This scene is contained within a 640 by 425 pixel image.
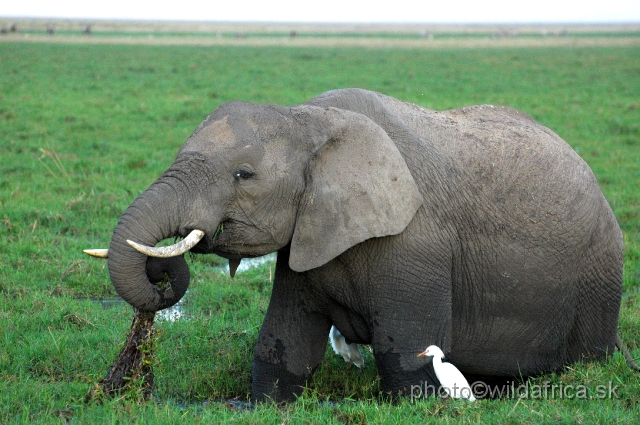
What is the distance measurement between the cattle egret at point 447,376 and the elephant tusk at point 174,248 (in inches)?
52.7

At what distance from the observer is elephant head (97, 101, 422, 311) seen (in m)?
4.28

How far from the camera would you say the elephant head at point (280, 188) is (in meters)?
4.28

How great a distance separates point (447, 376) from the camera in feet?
14.9

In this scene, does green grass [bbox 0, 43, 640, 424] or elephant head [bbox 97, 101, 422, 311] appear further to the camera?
green grass [bbox 0, 43, 640, 424]

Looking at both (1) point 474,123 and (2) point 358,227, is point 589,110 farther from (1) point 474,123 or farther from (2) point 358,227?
(2) point 358,227

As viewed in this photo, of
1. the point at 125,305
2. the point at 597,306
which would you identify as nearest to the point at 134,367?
the point at 125,305

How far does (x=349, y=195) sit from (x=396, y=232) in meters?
0.30

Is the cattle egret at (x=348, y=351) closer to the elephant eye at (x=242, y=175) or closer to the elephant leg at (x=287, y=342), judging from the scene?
the elephant leg at (x=287, y=342)

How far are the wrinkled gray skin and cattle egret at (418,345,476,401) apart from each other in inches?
5.1

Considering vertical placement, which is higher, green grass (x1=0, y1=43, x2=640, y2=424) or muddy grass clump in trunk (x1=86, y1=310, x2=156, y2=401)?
muddy grass clump in trunk (x1=86, y1=310, x2=156, y2=401)

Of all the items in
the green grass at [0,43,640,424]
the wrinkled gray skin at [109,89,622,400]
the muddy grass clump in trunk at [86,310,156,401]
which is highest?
the wrinkled gray skin at [109,89,622,400]

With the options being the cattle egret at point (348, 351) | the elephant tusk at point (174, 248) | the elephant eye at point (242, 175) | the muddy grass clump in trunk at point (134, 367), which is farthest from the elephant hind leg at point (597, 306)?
the muddy grass clump in trunk at point (134, 367)

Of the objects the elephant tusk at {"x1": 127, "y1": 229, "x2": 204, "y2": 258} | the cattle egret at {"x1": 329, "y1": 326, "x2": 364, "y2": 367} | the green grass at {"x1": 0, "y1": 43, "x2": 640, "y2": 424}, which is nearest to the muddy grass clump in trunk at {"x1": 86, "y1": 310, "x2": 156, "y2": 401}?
the green grass at {"x1": 0, "y1": 43, "x2": 640, "y2": 424}

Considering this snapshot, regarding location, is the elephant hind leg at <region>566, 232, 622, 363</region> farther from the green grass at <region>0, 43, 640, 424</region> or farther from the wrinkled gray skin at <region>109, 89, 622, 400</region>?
the green grass at <region>0, 43, 640, 424</region>
